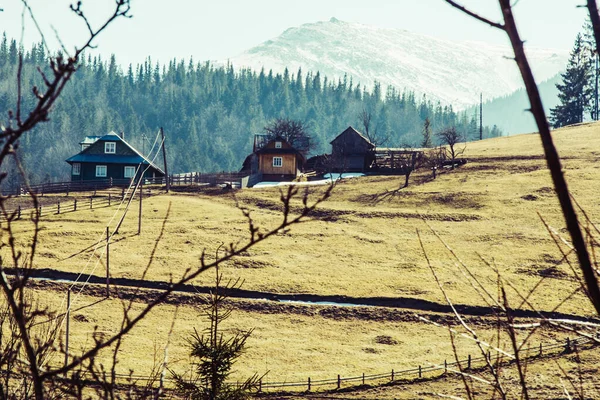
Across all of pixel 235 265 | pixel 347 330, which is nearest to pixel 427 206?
pixel 235 265

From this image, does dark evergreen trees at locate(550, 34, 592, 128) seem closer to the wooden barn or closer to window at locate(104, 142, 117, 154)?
the wooden barn

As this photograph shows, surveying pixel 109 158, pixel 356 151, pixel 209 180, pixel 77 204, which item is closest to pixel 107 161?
pixel 109 158

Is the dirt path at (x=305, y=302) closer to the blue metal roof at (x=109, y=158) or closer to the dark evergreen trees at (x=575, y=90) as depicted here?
the blue metal roof at (x=109, y=158)

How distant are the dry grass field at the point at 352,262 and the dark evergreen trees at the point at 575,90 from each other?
173 feet

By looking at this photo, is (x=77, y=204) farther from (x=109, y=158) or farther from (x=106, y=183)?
(x=109, y=158)

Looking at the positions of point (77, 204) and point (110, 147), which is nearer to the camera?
point (77, 204)

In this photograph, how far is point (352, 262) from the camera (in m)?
55.5

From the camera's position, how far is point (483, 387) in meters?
35.2

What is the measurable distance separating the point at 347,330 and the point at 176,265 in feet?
52.0

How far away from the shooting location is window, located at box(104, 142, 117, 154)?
3575 inches

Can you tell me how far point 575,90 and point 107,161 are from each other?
297 feet

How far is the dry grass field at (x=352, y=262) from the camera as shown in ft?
130

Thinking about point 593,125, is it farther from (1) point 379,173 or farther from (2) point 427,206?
(2) point 427,206

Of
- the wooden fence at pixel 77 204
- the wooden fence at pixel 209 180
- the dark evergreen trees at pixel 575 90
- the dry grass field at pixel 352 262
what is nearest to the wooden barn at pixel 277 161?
the wooden fence at pixel 209 180
